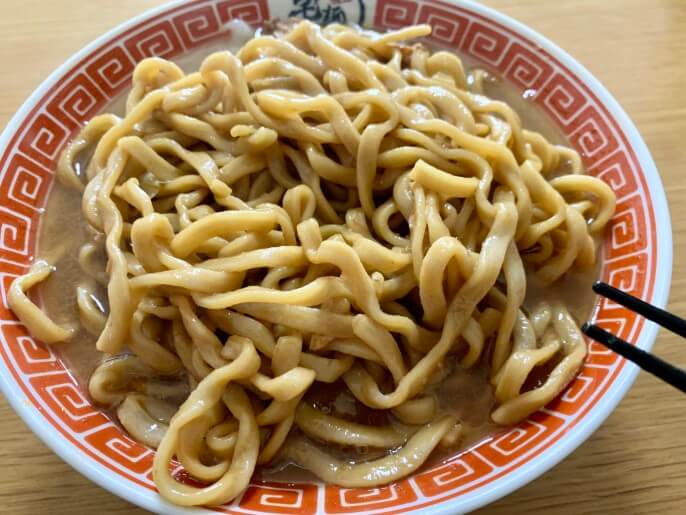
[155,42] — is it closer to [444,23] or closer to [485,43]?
[444,23]

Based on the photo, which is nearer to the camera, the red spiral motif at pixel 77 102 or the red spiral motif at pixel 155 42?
the red spiral motif at pixel 77 102

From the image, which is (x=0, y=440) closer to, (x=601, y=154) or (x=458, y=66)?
(x=458, y=66)

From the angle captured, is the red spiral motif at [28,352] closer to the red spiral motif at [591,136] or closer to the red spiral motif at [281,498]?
the red spiral motif at [281,498]

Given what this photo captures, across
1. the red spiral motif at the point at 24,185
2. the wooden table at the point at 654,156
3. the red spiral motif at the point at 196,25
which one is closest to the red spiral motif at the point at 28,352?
the wooden table at the point at 654,156

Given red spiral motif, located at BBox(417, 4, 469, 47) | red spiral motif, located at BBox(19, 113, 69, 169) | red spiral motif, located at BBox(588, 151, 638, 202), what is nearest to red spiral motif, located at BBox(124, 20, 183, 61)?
red spiral motif, located at BBox(19, 113, 69, 169)

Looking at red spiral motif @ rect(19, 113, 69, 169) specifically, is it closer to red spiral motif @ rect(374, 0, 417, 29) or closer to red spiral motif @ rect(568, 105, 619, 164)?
red spiral motif @ rect(374, 0, 417, 29)

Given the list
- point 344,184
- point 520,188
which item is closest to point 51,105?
point 344,184
